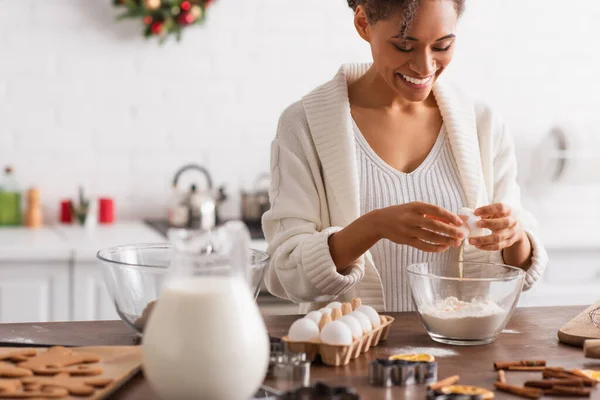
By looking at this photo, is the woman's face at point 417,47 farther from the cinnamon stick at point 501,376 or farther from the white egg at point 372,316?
the cinnamon stick at point 501,376

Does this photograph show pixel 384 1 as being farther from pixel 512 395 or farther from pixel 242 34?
pixel 242 34

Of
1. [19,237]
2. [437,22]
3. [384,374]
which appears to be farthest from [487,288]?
[19,237]

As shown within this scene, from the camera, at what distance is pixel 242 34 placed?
12.0 feet

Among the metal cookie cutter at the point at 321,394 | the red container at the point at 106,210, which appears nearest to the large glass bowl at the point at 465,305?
the metal cookie cutter at the point at 321,394

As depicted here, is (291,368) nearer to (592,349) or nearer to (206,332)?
(206,332)

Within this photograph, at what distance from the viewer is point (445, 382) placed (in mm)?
1111

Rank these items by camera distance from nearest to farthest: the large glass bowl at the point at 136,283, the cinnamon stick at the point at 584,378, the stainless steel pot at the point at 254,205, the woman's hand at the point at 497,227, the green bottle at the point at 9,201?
the cinnamon stick at the point at 584,378, the large glass bowl at the point at 136,283, the woman's hand at the point at 497,227, the green bottle at the point at 9,201, the stainless steel pot at the point at 254,205

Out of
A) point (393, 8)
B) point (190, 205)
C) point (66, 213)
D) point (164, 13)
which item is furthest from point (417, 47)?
point (66, 213)

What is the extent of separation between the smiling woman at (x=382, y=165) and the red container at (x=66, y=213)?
1.86 m

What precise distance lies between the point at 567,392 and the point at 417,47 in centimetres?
76

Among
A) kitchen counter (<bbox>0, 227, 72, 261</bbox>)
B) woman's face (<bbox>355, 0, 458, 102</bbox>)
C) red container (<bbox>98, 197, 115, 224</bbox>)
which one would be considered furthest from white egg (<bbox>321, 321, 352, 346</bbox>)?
red container (<bbox>98, 197, 115, 224</bbox>)

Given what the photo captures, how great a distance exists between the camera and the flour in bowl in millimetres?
1348

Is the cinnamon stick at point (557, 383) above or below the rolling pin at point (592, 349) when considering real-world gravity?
below

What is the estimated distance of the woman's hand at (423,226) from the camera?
1.39m
